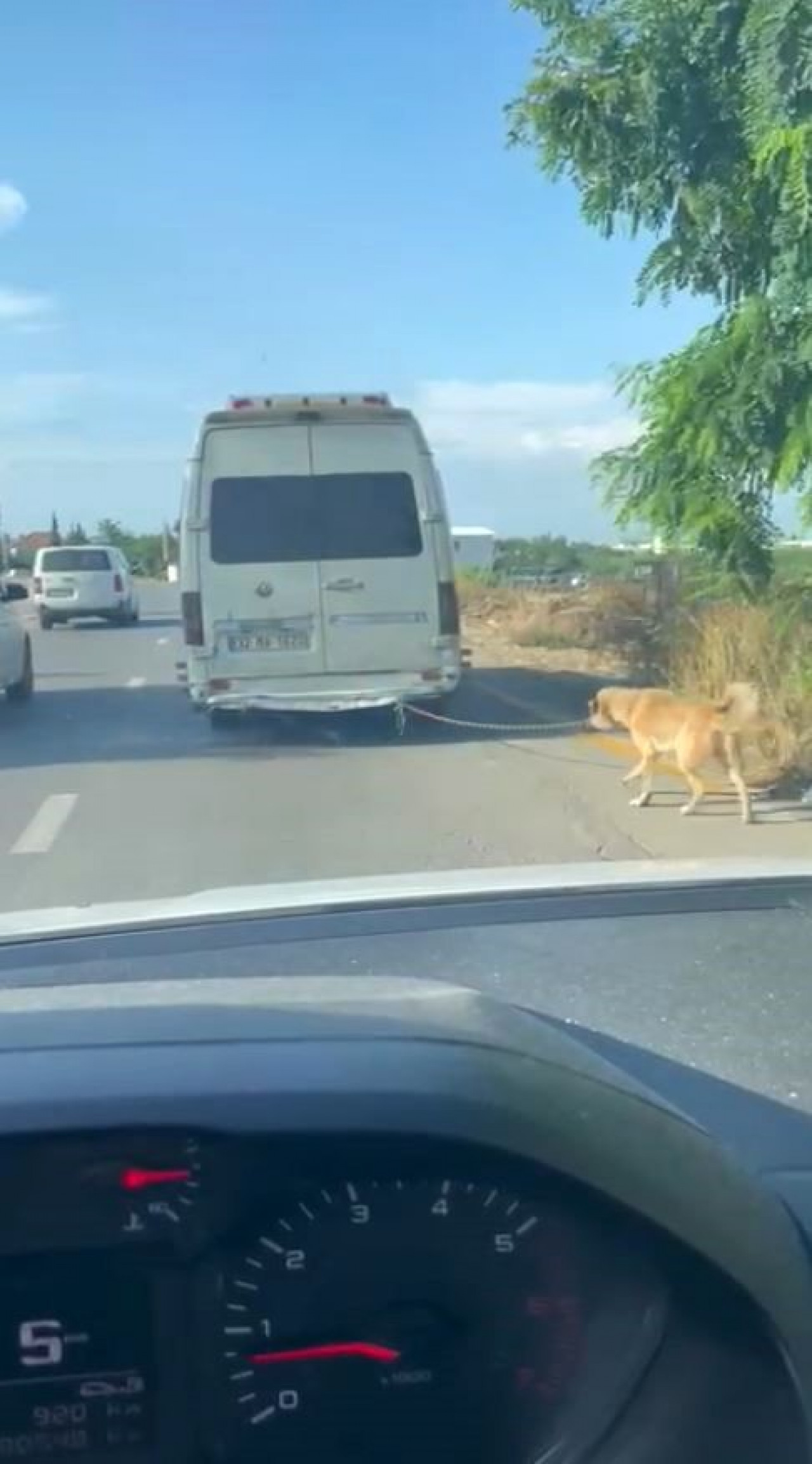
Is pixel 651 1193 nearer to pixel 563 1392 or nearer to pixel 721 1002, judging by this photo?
pixel 563 1392

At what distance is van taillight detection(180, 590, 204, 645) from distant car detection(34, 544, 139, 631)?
76.1ft

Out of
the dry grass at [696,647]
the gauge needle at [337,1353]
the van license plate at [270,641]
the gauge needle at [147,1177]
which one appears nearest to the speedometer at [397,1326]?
the gauge needle at [337,1353]

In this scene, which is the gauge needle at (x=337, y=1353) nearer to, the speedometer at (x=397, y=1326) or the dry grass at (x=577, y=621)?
the speedometer at (x=397, y=1326)

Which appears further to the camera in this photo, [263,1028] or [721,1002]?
[721,1002]

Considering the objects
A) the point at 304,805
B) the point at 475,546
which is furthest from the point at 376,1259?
the point at 475,546

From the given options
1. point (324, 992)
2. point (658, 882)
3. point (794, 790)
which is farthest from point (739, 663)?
point (324, 992)

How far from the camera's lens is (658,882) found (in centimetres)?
398

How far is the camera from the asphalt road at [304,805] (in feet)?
36.6

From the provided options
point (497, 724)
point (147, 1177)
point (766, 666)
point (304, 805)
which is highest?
point (147, 1177)

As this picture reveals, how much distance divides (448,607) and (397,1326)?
51.7 feet

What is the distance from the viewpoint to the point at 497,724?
765 inches

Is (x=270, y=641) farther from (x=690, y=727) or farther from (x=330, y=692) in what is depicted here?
(x=690, y=727)

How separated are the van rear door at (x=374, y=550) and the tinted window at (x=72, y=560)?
2357 centimetres

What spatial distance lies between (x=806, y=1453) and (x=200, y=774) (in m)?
13.7
